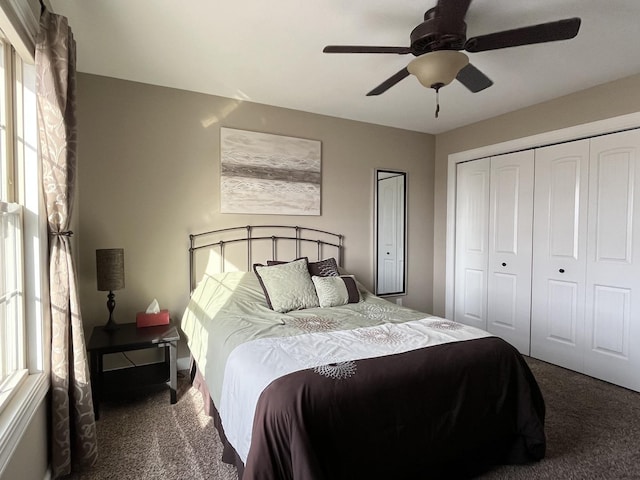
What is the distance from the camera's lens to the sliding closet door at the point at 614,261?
9.14 feet

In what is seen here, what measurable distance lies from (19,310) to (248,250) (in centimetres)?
187

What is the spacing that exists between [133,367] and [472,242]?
11.6 feet

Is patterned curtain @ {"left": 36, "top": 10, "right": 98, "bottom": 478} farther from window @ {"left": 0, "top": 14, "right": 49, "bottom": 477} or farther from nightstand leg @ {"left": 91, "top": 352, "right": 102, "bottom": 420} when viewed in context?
nightstand leg @ {"left": 91, "top": 352, "right": 102, "bottom": 420}

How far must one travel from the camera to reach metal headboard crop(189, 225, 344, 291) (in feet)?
10.2

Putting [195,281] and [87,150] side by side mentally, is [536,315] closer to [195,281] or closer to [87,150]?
[195,281]

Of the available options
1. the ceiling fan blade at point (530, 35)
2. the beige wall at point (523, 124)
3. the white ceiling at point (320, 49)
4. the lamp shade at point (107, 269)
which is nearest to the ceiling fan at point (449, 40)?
the ceiling fan blade at point (530, 35)

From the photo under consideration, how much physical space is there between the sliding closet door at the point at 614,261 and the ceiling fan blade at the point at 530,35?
69.4 inches

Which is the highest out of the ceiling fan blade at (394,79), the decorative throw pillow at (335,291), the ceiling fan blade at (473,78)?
the ceiling fan blade at (394,79)

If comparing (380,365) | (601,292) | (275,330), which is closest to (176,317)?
(275,330)

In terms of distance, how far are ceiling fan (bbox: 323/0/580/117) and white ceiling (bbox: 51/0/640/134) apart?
254 mm

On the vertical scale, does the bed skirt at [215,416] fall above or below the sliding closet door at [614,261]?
below

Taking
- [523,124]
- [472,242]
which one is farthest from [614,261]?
[523,124]

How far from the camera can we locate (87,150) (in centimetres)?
275

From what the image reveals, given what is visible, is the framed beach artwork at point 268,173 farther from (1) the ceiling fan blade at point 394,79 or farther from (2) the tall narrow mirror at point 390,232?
(1) the ceiling fan blade at point 394,79
